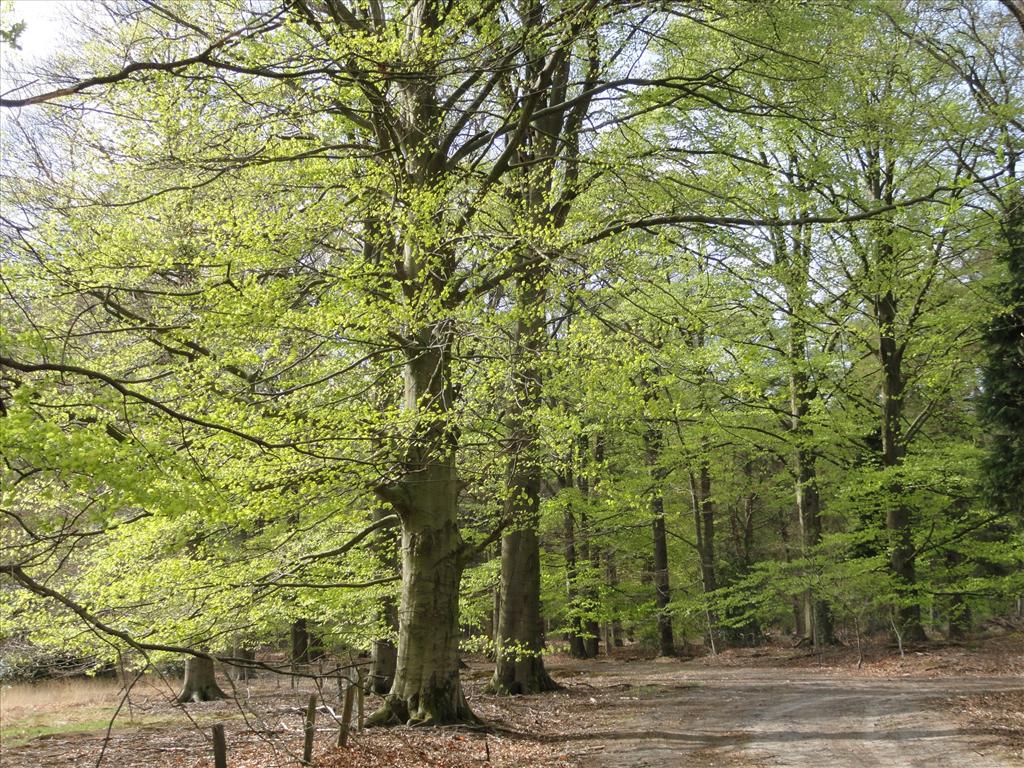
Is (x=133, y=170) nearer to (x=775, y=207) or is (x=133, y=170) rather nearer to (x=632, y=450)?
(x=775, y=207)

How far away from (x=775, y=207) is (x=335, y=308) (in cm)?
871

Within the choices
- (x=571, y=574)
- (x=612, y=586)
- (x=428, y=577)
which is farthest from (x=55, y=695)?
(x=612, y=586)

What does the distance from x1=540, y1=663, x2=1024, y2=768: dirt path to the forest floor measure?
0.09 feet

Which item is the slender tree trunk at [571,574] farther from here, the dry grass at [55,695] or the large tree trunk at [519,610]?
the dry grass at [55,695]

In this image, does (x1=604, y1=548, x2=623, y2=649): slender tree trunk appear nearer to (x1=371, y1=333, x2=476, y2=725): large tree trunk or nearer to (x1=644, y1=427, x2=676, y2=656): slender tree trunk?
(x1=644, y1=427, x2=676, y2=656): slender tree trunk

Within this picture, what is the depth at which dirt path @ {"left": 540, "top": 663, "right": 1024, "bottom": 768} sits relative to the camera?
25.1 ft

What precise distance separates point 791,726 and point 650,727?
1.77 meters

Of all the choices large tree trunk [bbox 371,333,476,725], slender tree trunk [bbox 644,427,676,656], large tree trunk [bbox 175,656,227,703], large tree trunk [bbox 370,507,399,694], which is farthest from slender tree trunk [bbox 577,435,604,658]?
large tree trunk [bbox 175,656,227,703]

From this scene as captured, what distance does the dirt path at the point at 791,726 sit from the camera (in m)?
7.66

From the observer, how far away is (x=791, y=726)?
30.9 ft

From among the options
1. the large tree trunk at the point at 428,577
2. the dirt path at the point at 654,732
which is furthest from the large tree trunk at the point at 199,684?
the large tree trunk at the point at 428,577

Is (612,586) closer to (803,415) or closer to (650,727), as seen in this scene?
(803,415)

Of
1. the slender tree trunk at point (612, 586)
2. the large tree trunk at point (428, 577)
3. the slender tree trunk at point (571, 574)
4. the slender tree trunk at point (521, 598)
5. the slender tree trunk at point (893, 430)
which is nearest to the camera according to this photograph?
the large tree trunk at point (428, 577)

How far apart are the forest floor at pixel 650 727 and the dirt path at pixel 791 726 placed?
3 cm
